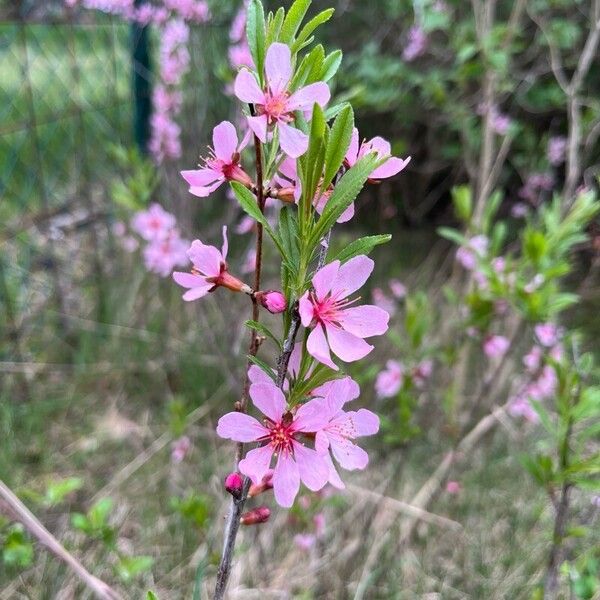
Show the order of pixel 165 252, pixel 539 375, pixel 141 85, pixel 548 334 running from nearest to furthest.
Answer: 1. pixel 539 375
2. pixel 165 252
3. pixel 548 334
4. pixel 141 85

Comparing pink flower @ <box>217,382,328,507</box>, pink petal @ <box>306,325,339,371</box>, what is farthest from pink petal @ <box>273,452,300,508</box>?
pink petal @ <box>306,325,339,371</box>

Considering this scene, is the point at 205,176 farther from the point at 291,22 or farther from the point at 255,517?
the point at 255,517

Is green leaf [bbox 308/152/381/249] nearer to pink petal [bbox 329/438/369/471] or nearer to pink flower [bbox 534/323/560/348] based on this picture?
pink petal [bbox 329/438/369/471]

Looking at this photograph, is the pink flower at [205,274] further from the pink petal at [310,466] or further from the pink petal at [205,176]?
the pink petal at [310,466]

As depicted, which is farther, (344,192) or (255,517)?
(255,517)

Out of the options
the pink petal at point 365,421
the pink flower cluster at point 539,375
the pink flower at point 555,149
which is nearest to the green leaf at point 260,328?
the pink petal at point 365,421

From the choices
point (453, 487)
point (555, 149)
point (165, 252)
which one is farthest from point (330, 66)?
point (555, 149)
